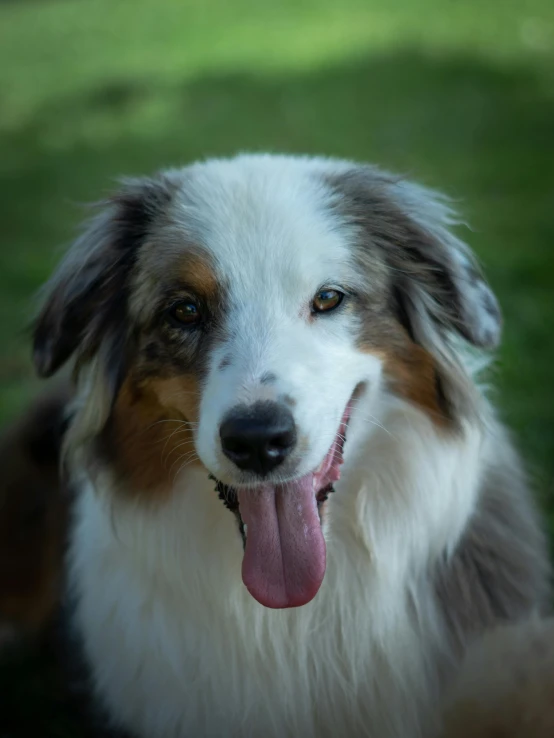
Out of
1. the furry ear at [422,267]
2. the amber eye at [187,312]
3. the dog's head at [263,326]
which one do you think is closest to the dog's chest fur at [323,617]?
the dog's head at [263,326]

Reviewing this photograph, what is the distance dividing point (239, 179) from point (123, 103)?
339 inches

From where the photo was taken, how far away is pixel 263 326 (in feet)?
8.15

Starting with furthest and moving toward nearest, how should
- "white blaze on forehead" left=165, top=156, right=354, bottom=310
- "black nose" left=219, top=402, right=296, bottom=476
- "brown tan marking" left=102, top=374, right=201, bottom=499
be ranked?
"brown tan marking" left=102, top=374, right=201, bottom=499 < "white blaze on forehead" left=165, top=156, right=354, bottom=310 < "black nose" left=219, top=402, right=296, bottom=476

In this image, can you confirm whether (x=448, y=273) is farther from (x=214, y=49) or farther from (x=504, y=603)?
(x=214, y=49)

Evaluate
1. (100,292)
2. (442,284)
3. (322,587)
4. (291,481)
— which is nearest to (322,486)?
(291,481)

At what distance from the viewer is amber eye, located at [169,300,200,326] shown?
2.61 metres

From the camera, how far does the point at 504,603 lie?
287cm

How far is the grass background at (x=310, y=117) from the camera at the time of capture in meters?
5.52

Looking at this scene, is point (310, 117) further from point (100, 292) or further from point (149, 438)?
point (149, 438)

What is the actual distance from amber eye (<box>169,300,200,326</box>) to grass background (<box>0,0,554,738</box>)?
176 cm

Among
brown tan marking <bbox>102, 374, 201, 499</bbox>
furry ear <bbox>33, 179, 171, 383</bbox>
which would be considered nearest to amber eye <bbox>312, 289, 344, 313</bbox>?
brown tan marking <bbox>102, 374, 201, 499</bbox>

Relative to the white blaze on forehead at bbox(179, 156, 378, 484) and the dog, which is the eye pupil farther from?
the white blaze on forehead at bbox(179, 156, 378, 484)

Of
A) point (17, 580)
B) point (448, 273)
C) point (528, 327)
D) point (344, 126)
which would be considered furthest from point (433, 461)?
point (344, 126)

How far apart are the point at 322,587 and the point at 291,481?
1.51 feet
